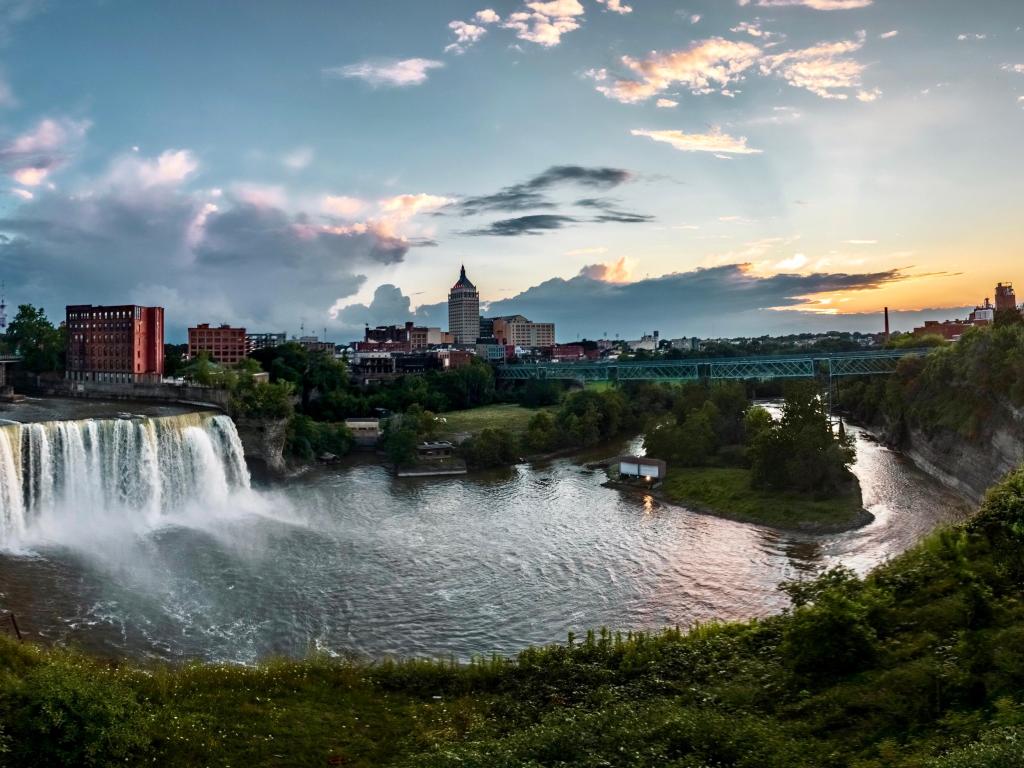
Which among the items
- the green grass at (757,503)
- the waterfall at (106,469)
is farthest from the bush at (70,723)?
the green grass at (757,503)

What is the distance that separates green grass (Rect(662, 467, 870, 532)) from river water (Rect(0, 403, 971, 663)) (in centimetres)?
134

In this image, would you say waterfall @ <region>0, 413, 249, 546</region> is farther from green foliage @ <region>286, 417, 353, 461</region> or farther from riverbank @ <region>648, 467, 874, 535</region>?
riverbank @ <region>648, 467, 874, 535</region>

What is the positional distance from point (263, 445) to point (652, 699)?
4166 centimetres

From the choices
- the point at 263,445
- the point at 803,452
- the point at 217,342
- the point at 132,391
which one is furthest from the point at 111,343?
the point at 803,452

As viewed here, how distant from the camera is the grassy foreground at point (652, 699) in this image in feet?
36.9

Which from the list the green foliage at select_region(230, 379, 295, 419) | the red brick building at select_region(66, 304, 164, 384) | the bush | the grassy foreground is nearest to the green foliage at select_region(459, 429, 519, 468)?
the green foliage at select_region(230, 379, 295, 419)

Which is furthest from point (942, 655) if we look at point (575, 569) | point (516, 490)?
point (516, 490)

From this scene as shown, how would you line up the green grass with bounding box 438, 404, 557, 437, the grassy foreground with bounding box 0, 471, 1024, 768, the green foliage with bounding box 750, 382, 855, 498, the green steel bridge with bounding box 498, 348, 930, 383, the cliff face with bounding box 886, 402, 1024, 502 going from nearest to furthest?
1. the grassy foreground with bounding box 0, 471, 1024, 768
2. the green foliage with bounding box 750, 382, 855, 498
3. the cliff face with bounding box 886, 402, 1024, 502
4. the green grass with bounding box 438, 404, 557, 437
5. the green steel bridge with bounding box 498, 348, 930, 383

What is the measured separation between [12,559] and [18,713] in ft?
65.1

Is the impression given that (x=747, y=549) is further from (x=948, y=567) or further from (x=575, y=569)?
(x=948, y=567)

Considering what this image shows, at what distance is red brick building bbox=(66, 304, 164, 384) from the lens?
6325 centimetres

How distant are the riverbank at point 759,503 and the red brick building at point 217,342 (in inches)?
3403

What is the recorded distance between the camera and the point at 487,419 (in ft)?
267

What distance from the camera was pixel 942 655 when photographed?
533 inches
